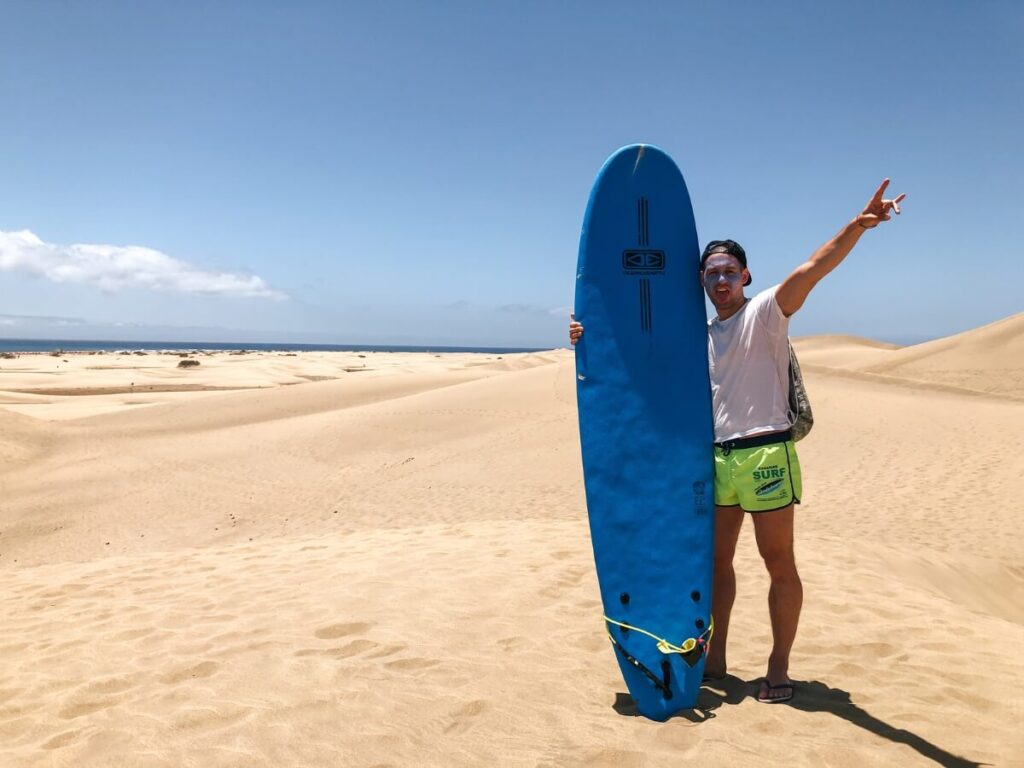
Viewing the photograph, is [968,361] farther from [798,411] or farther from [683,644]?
[683,644]

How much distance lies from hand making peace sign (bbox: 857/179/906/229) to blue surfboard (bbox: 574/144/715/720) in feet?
3.18

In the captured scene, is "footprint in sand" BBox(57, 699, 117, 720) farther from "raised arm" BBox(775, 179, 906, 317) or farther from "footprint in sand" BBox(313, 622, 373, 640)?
"raised arm" BBox(775, 179, 906, 317)

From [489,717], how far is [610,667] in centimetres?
95

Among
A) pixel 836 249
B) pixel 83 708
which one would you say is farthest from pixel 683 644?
pixel 83 708

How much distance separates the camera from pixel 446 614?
4453 millimetres

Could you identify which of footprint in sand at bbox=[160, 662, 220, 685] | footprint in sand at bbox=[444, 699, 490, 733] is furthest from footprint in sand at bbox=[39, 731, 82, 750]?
footprint in sand at bbox=[444, 699, 490, 733]

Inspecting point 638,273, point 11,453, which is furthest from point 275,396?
point 638,273

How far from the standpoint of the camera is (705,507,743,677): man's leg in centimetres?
306

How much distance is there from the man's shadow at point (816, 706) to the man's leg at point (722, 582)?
0.41ft

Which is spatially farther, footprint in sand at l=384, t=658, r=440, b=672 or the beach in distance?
footprint in sand at l=384, t=658, r=440, b=672

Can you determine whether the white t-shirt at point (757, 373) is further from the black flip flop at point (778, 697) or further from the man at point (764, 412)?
the black flip flop at point (778, 697)

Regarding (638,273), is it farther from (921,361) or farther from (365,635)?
(921,361)

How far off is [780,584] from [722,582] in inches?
12.3

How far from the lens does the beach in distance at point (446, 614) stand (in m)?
2.72
